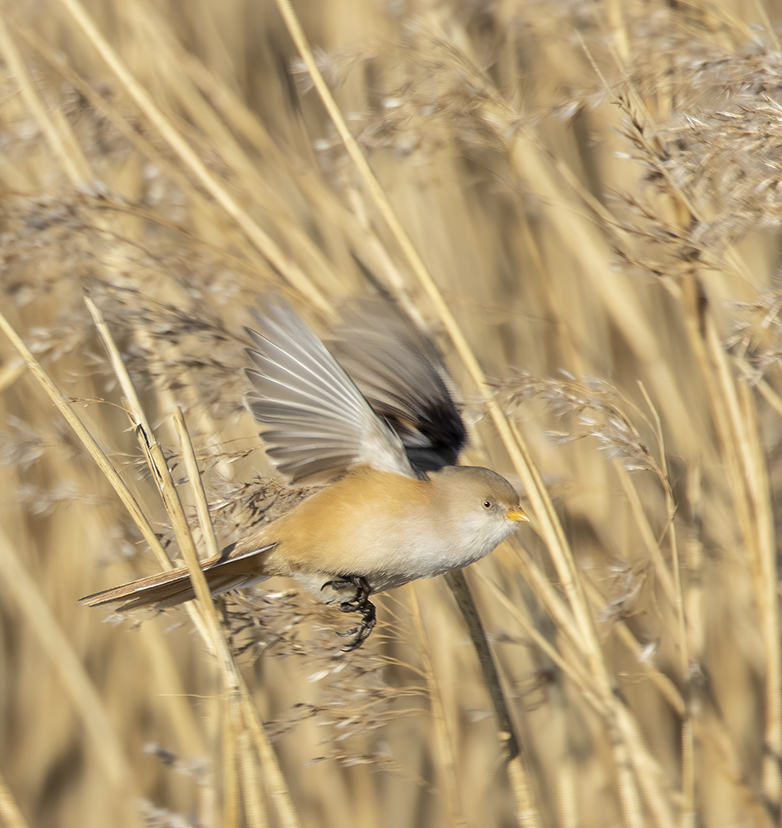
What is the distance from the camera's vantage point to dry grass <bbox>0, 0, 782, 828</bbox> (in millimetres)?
1226

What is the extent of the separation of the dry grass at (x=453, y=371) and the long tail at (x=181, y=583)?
0.05 meters

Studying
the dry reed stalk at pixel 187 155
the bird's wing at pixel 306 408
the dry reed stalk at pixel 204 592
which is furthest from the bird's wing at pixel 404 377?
the dry reed stalk at pixel 204 592

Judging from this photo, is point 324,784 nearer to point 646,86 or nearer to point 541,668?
point 541,668

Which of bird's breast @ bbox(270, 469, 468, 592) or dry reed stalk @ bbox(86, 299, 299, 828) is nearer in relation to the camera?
Result: dry reed stalk @ bbox(86, 299, 299, 828)

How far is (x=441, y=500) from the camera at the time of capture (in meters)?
1.28

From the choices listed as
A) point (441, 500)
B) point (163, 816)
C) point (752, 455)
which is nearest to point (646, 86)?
point (752, 455)

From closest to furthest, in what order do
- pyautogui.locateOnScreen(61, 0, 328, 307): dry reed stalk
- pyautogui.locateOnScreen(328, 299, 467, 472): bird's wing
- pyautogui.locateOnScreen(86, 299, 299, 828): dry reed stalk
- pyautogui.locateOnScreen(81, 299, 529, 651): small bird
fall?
pyautogui.locateOnScreen(86, 299, 299, 828): dry reed stalk < pyautogui.locateOnScreen(81, 299, 529, 651): small bird < pyautogui.locateOnScreen(328, 299, 467, 472): bird's wing < pyautogui.locateOnScreen(61, 0, 328, 307): dry reed stalk

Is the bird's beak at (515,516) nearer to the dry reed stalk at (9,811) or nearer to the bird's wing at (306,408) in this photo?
the bird's wing at (306,408)

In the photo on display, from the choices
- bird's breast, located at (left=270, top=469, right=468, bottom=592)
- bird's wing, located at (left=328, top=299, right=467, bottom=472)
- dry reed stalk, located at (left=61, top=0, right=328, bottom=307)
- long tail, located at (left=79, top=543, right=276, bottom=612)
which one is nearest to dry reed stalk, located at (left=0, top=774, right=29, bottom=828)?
long tail, located at (left=79, top=543, right=276, bottom=612)

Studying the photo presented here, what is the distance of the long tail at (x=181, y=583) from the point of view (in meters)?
1.10

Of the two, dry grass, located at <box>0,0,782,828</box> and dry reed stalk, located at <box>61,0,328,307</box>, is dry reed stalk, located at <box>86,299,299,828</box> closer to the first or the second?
dry grass, located at <box>0,0,782,828</box>

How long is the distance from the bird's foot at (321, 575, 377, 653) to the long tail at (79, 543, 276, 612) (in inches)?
4.6

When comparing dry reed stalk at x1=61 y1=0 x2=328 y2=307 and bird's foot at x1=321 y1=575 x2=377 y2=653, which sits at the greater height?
dry reed stalk at x1=61 y1=0 x2=328 y2=307

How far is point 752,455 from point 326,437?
2.26ft
